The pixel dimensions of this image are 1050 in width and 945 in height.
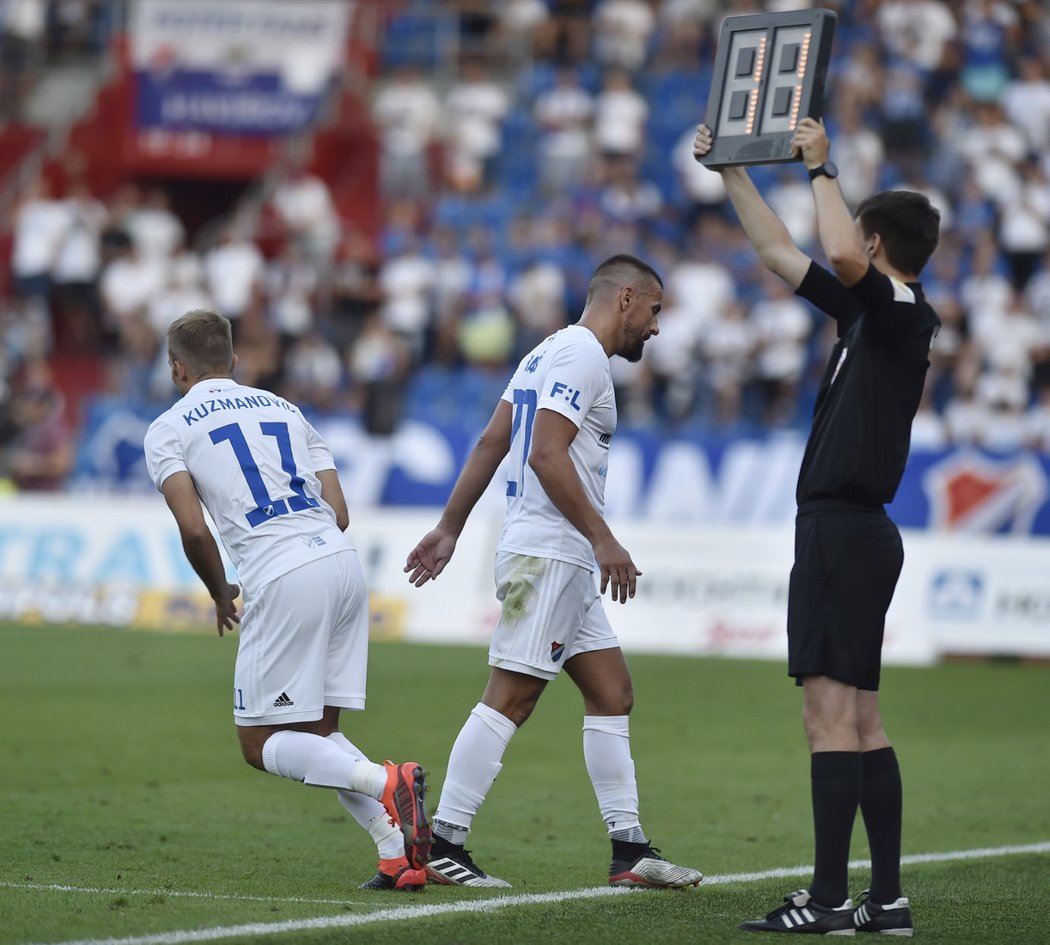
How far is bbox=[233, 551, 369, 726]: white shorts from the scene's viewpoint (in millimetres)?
6648

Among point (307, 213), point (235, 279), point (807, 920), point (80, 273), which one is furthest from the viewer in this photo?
point (307, 213)

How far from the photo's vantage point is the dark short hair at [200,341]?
22.8 ft

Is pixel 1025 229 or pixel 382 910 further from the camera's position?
pixel 1025 229

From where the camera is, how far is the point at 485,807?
941 centimetres

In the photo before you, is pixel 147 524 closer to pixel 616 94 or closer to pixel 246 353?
pixel 246 353

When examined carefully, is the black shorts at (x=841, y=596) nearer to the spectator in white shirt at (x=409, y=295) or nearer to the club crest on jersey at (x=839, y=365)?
the club crest on jersey at (x=839, y=365)

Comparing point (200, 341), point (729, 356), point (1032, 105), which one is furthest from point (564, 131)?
point (200, 341)

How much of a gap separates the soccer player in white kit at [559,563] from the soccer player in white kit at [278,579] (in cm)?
49

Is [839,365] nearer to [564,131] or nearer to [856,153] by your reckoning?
[856,153]

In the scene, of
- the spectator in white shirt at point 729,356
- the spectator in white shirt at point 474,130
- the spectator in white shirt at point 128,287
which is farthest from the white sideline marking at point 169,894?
the spectator in white shirt at point 474,130

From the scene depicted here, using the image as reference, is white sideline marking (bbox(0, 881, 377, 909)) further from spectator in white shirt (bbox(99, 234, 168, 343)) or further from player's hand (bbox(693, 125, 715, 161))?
spectator in white shirt (bbox(99, 234, 168, 343))

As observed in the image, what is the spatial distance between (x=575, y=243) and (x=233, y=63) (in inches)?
285

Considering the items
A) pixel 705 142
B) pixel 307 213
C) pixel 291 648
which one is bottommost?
pixel 291 648

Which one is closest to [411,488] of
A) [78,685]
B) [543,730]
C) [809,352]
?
[809,352]
